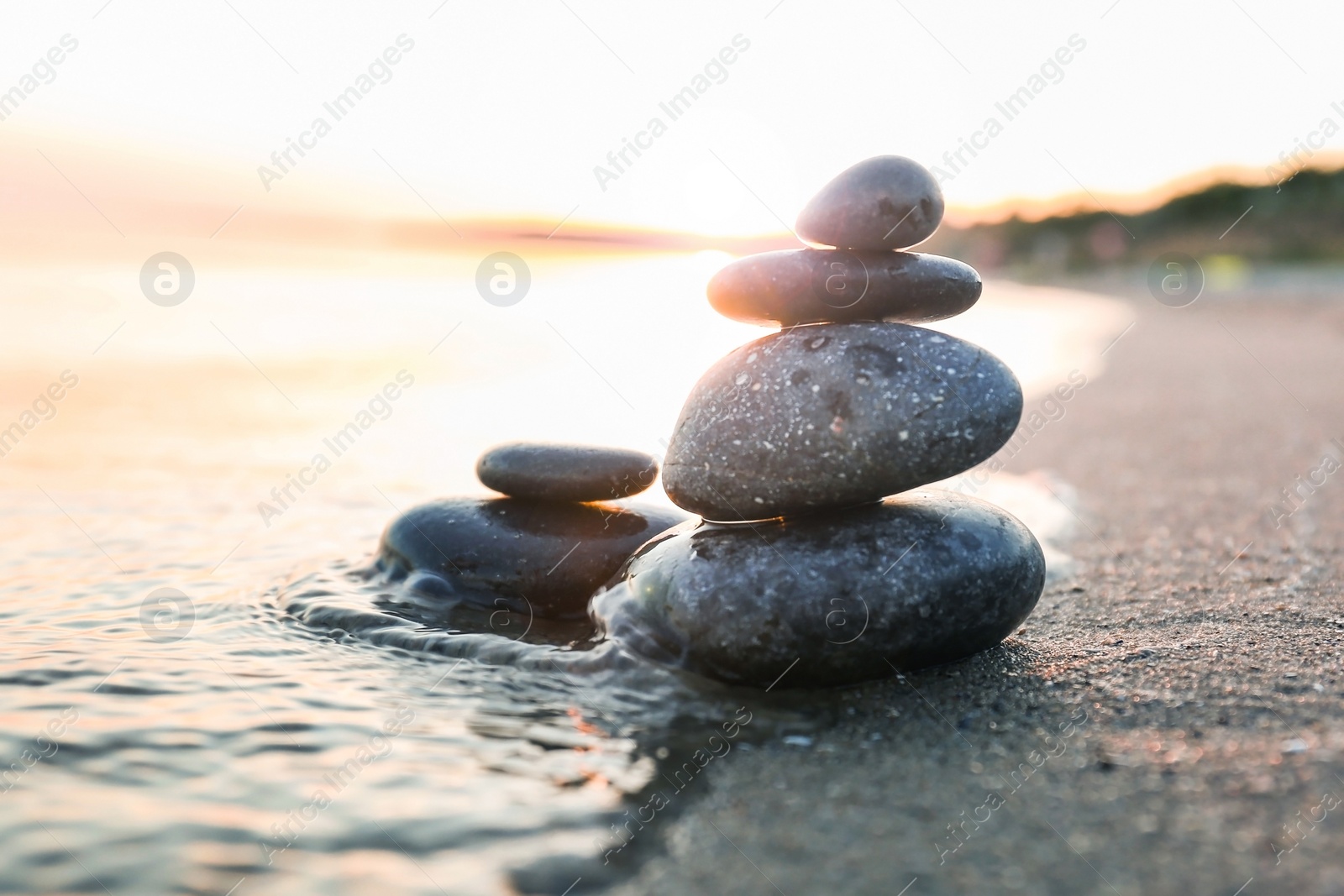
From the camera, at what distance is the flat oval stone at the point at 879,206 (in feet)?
15.0

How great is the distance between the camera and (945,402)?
4.35 metres

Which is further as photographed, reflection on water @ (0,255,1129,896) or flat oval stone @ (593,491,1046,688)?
flat oval stone @ (593,491,1046,688)

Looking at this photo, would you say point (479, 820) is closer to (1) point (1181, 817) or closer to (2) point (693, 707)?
(2) point (693, 707)

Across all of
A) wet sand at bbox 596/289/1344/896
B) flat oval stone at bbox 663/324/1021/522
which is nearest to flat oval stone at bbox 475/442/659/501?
flat oval stone at bbox 663/324/1021/522

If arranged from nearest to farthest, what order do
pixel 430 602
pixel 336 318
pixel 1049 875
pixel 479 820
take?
pixel 1049 875 < pixel 479 820 < pixel 430 602 < pixel 336 318

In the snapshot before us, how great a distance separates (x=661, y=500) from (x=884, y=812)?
16.1 feet

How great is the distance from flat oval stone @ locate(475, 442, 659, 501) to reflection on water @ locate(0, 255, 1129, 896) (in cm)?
84

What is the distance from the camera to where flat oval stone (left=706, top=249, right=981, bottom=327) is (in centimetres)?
468

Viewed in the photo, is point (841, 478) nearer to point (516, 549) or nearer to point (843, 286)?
point (843, 286)

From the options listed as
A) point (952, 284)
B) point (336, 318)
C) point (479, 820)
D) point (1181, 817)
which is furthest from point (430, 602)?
point (336, 318)

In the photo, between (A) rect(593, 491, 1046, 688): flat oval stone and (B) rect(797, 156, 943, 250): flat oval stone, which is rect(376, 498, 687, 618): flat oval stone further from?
(B) rect(797, 156, 943, 250): flat oval stone

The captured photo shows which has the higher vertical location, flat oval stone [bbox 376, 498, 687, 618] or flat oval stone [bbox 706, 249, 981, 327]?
flat oval stone [bbox 706, 249, 981, 327]

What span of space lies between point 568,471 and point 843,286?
1.81 m

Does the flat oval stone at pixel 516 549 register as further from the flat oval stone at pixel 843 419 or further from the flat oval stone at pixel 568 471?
the flat oval stone at pixel 843 419
